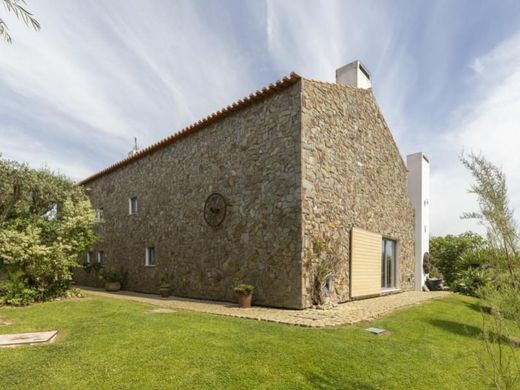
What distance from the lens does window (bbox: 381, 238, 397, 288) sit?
1317cm

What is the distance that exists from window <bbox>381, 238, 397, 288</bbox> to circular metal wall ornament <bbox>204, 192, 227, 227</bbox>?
727cm

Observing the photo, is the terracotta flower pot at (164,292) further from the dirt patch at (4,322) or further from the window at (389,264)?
the window at (389,264)

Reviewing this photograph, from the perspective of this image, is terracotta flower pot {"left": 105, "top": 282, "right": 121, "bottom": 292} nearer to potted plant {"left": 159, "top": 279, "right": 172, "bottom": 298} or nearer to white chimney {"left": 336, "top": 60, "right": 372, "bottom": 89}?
potted plant {"left": 159, "top": 279, "right": 172, "bottom": 298}

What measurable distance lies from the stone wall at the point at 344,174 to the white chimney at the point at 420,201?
2.28 metres

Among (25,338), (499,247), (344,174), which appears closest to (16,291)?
(25,338)

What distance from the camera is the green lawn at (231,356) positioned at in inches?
155

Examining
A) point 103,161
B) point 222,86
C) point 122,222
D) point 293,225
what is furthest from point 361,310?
point 103,161

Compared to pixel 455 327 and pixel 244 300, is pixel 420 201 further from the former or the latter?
pixel 244 300

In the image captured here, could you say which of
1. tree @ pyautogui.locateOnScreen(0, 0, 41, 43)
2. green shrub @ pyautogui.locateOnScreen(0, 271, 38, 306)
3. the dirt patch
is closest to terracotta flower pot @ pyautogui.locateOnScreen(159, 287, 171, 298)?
green shrub @ pyautogui.locateOnScreen(0, 271, 38, 306)

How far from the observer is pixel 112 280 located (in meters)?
15.2

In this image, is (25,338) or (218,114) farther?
(218,114)

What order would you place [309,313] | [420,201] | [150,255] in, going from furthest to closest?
[420,201] < [150,255] < [309,313]

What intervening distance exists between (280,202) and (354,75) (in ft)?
23.7

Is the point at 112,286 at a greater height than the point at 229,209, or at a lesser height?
lesser
